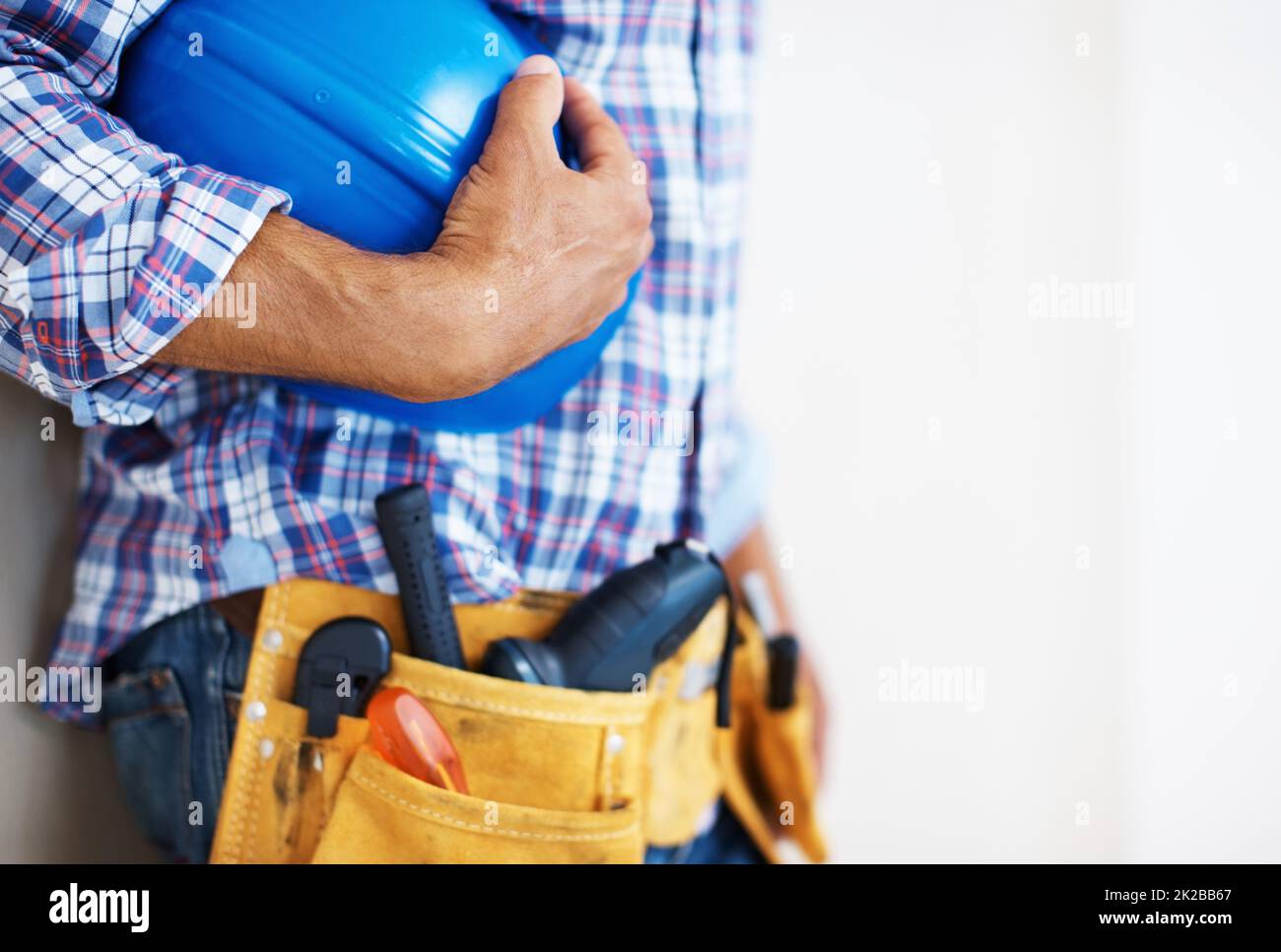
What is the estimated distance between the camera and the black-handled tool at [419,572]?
678 millimetres

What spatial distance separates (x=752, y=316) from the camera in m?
1.49

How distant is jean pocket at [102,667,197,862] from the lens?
764 mm

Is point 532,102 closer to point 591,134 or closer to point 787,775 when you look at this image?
point 591,134

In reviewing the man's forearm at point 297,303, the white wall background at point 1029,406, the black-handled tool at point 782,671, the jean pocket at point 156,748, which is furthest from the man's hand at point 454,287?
the white wall background at point 1029,406

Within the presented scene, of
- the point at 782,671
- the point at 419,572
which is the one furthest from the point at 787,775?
the point at 419,572

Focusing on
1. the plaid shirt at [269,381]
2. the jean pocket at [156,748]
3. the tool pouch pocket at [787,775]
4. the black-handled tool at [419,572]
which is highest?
the plaid shirt at [269,381]

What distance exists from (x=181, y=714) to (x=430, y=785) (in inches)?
10.0

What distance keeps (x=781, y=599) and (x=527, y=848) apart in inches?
23.5

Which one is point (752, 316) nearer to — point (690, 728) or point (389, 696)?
point (690, 728)

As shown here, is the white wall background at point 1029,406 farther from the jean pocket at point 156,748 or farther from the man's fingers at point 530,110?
the jean pocket at point 156,748

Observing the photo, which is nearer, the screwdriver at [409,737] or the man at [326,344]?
the man at [326,344]

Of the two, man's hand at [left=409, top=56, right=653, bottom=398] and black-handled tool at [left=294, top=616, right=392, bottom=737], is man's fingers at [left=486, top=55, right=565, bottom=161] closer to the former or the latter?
man's hand at [left=409, top=56, right=653, bottom=398]

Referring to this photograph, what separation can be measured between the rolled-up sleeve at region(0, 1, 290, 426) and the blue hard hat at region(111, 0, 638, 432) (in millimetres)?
34

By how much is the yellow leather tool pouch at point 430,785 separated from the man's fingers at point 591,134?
360 millimetres
